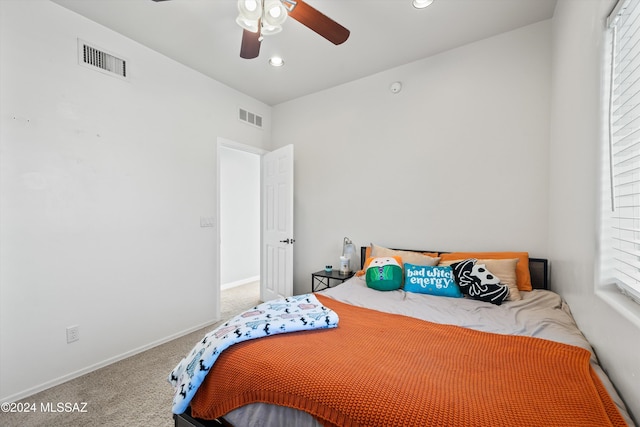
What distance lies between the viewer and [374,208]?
10.3 ft

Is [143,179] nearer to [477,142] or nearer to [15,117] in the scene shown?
[15,117]

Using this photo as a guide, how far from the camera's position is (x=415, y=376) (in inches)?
39.5

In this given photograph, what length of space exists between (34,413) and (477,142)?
3807mm

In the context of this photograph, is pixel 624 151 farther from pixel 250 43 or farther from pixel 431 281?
pixel 250 43

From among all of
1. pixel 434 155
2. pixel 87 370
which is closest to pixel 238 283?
pixel 87 370

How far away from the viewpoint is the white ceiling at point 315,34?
2.09 metres

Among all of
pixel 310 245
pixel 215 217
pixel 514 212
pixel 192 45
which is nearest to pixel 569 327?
pixel 514 212

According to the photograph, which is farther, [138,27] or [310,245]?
[310,245]

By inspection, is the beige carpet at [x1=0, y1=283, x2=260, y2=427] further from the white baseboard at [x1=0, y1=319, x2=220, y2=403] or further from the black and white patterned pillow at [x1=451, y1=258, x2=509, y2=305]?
the black and white patterned pillow at [x1=451, y1=258, x2=509, y2=305]

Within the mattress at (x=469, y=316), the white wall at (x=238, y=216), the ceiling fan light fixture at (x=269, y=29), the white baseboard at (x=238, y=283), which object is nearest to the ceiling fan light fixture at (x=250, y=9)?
the ceiling fan light fixture at (x=269, y=29)

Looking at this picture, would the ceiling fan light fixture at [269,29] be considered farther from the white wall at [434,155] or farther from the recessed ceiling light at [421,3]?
the white wall at [434,155]

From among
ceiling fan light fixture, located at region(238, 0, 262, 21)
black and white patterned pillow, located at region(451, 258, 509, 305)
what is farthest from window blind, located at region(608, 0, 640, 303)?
ceiling fan light fixture, located at region(238, 0, 262, 21)

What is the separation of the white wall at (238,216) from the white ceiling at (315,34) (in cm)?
190

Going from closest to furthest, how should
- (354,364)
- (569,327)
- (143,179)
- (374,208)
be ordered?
(354,364) < (569,327) < (143,179) < (374,208)
